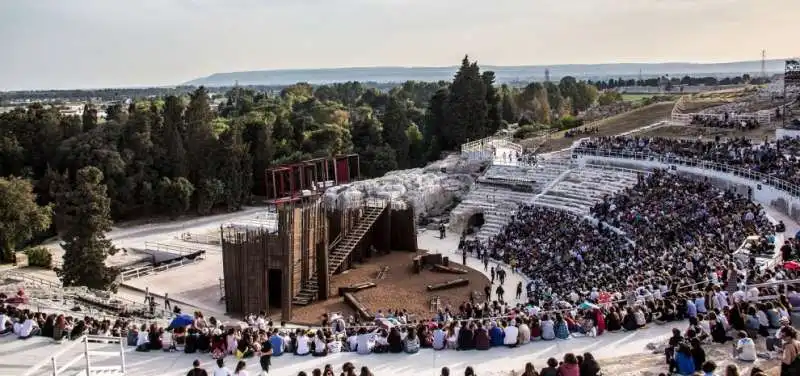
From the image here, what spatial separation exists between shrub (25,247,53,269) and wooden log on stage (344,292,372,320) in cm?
2319

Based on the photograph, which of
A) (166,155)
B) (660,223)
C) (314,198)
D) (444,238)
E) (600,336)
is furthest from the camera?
(166,155)

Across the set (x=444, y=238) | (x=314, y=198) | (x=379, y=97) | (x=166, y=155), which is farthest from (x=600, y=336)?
(x=379, y=97)

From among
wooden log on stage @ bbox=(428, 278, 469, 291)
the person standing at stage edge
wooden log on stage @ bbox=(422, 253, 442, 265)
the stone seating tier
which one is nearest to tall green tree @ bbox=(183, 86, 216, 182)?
wooden log on stage @ bbox=(422, 253, 442, 265)

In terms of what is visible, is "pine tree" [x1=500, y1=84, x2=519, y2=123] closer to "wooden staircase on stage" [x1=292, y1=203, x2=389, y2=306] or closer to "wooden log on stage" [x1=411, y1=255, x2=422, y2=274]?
"wooden staircase on stage" [x1=292, y1=203, x2=389, y2=306]

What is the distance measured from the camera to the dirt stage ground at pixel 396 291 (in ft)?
110

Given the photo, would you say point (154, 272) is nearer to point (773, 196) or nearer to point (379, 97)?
point (773, 196)

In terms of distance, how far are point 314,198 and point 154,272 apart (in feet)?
43.0

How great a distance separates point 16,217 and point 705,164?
42290 millimetres

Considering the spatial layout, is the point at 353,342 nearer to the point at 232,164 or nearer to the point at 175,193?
the point at 175,193

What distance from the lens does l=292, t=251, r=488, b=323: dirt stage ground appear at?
33.6 meters

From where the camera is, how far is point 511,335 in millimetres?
19312

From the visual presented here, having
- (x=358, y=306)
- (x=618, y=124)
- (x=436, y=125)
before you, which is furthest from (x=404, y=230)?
(x=618, y=124)

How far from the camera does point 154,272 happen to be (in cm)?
4394

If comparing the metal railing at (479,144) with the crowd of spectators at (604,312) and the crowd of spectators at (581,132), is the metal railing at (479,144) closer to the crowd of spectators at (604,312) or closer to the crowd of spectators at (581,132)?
the crowd of spectators at (581,132)
